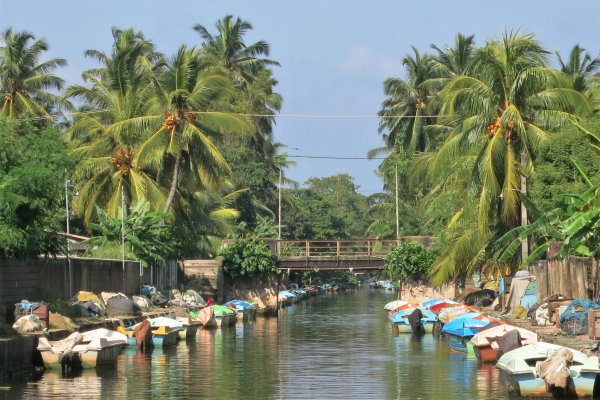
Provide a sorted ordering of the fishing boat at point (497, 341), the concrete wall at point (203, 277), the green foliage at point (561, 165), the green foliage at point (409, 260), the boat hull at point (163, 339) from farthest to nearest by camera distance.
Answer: the green foliage at point (409, 260) → the concrete wall at point (203, 277) → the green foliage at point (561, 165) → the boat hull at point (163, 339) → the fishing boat at point (497, 341)

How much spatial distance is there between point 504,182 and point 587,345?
55.9ft

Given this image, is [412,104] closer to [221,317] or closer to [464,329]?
[221,317]

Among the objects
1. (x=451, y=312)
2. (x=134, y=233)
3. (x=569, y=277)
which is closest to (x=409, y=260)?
(x=451, y=312)

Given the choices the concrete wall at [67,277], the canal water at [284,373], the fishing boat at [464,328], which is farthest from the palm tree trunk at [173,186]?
the fishing boat at [464,328]

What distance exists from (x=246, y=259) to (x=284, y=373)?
31.2 metres

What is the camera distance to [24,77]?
2322 inches

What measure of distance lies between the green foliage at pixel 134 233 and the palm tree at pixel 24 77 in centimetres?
1234

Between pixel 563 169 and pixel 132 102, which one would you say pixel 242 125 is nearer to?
pixel 132 102

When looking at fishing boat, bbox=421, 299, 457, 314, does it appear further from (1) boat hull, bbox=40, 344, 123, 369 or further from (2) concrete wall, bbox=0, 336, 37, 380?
(2) concrete wall, bbox=0, 336, 37, 380

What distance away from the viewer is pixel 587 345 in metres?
25.8

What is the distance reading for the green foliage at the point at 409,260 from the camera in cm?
6091

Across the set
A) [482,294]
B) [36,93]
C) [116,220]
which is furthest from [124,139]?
[482,294]

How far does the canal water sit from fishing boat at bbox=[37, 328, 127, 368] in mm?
335

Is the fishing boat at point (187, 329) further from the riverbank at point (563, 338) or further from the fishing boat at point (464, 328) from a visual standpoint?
the riverbank at point (563, 338)
